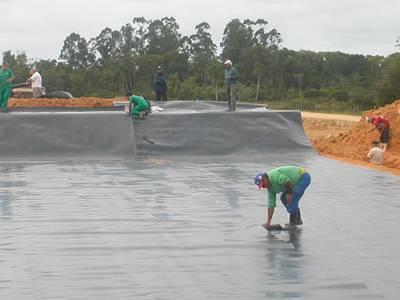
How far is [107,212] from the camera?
8.84 meters

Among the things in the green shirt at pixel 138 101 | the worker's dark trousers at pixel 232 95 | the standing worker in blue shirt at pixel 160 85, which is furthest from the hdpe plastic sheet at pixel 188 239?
the standing worker in blue shirt at pixel 160 85

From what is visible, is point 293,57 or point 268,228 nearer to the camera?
point 268,228

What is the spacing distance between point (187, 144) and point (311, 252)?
994 centimetres

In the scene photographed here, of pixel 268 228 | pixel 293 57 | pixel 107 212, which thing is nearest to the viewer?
pixel 268 228

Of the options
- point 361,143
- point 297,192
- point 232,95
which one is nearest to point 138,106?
point 232,95

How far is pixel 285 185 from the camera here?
24.8ft

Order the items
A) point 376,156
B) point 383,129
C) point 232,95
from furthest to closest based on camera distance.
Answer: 1. point 232,95
2. point 383,129
3. point 376,156

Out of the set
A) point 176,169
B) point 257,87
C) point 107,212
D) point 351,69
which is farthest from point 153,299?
point 351,69

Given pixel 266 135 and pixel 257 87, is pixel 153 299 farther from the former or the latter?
pixel 257 87

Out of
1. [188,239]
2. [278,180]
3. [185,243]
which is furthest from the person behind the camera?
[278,180]

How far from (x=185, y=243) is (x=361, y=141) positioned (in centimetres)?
1185

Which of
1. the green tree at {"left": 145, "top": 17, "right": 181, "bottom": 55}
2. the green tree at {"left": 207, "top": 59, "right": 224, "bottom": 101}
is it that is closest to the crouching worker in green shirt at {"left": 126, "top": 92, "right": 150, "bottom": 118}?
the green tree at {"left": 207, "top": 59, "right": 224, "bottom": 101}

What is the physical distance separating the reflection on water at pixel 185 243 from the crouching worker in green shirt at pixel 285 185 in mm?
251

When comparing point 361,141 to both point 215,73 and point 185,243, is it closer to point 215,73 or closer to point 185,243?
point 185,243
